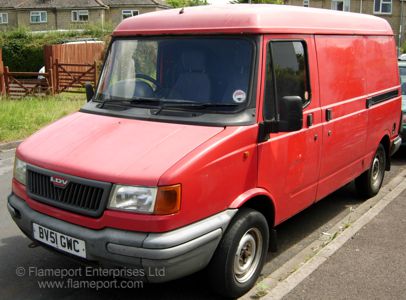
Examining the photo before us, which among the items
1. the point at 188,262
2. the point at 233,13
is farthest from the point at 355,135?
the point at 188,262

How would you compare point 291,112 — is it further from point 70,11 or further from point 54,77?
point 70,11

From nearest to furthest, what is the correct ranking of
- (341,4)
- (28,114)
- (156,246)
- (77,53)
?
(156,246), (28,114), (77,53), (341,4)

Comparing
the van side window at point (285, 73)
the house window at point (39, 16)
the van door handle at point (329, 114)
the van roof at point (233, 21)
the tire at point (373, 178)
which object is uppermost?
the house window at point (39, 16)

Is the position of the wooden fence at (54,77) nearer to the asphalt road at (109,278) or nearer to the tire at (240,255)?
the asphalt road at (109,278)

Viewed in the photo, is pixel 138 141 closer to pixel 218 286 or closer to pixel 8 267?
pixel 218 286

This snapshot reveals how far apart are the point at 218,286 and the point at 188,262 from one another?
51 cm

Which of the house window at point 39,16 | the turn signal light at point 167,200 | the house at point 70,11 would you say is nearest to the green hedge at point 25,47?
the house at point 70,11

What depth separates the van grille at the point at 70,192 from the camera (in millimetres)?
3348

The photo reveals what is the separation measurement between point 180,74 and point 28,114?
940 centimetres

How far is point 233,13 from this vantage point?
4.08 metres

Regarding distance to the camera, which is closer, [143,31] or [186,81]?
[186,81]

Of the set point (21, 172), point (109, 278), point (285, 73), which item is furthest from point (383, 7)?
point (21, 172)

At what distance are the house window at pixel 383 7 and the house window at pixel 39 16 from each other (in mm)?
33658

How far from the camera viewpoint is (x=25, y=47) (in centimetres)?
3131
